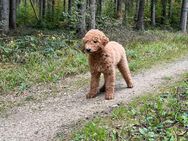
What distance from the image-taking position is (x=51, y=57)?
12.6 m

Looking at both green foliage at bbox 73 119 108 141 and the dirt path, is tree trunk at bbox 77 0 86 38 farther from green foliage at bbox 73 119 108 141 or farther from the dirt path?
green foliage at bbox 73 119 108 141

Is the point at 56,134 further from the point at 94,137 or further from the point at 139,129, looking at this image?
the point at 139,129

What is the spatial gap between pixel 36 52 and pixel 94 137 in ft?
22.9

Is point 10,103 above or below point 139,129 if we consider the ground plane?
below

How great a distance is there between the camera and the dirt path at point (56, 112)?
281 inches

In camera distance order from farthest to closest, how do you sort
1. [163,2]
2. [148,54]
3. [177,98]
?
1. [163,2]
2. [148,54]
3. [177,98]

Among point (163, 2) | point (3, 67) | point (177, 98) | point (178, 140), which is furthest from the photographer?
point (163, 2)

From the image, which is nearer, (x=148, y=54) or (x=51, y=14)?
(x=148, y=54)

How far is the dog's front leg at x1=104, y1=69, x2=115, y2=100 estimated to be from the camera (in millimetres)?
8163

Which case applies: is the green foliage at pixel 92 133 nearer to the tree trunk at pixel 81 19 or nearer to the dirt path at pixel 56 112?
the dirt path at pixel 56 112

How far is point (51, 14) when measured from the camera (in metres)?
28.5

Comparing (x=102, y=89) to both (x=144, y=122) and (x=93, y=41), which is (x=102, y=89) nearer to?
(x=93, y=41)

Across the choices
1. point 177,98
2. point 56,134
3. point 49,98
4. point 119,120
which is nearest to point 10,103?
point 49,98

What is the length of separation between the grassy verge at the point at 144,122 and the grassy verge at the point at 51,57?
358 cm
